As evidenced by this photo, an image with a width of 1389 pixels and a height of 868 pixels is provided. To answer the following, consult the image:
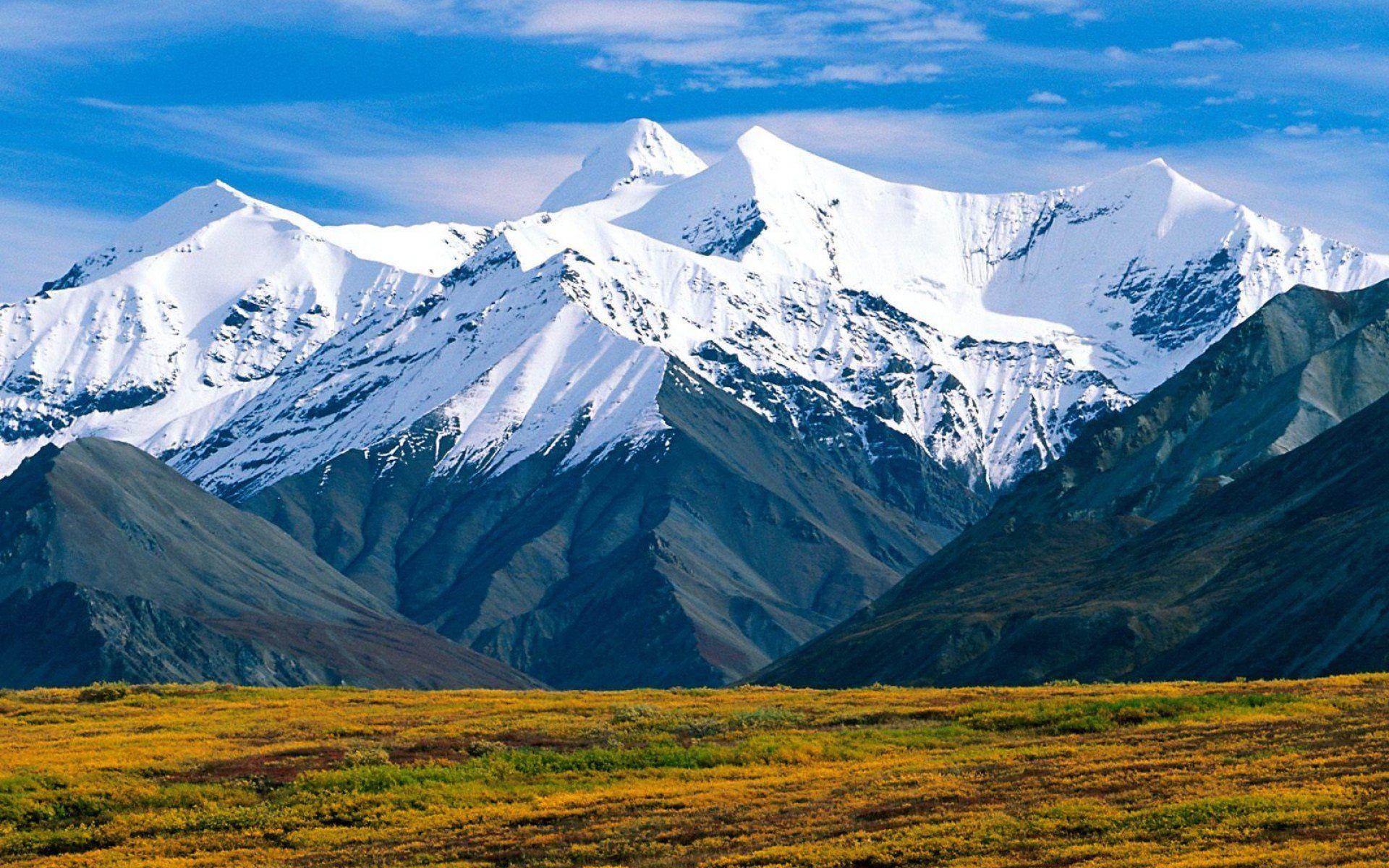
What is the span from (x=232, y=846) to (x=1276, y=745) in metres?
32.3

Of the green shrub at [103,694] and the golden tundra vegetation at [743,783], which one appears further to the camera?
the green shrub at [103,694]

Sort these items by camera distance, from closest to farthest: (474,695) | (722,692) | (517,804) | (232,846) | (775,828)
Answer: (775,828) → (232,846) → (517,804) → (722,692) → (474,695)

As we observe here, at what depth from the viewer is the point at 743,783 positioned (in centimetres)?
6825

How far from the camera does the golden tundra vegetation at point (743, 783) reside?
54.2 metres

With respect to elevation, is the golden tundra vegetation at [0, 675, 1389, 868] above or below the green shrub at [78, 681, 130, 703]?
above

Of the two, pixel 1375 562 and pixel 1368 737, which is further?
pixel 1375 562

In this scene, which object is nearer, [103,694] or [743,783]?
[743,783]

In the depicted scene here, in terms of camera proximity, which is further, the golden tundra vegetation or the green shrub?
the green shrub

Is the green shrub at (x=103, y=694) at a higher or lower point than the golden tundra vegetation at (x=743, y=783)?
lower

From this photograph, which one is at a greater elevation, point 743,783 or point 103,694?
point 743,783

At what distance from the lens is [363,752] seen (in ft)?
251

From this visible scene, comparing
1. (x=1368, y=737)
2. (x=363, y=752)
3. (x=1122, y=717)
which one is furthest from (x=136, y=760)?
(x=1368, y=737)

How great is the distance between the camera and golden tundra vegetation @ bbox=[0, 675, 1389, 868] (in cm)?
5416

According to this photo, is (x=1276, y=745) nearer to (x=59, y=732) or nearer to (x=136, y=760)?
(x=136, y=760)
